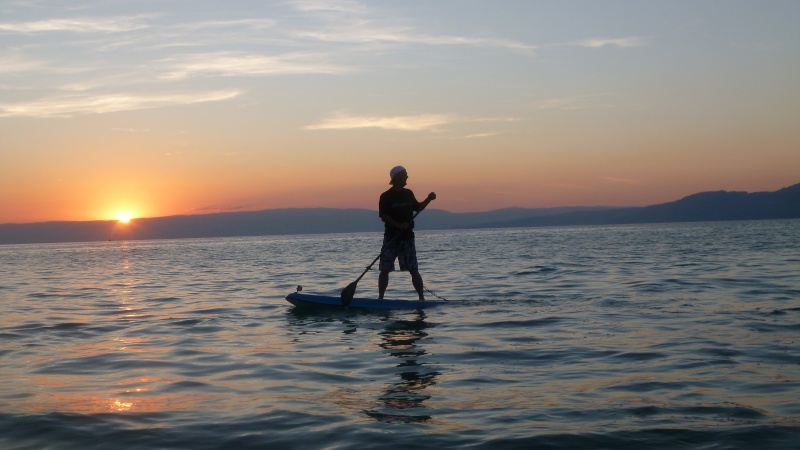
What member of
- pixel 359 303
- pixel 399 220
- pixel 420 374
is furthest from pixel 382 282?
pixel 420 374

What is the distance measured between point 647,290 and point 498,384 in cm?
849

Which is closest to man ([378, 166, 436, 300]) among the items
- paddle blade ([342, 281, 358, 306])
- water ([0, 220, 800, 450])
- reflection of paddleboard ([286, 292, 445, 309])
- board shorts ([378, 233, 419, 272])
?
board shorts ([378, 233, 419, 272])

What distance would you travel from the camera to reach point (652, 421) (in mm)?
5230

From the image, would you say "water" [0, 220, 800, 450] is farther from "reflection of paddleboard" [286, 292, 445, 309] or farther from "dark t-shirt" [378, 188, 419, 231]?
"dark t-shirt" [378, 188, 419, 231]

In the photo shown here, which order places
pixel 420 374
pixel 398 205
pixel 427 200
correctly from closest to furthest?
pixel 420 374, pixel 427 200, pixel 398 205

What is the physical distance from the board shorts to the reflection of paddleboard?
0.56 m

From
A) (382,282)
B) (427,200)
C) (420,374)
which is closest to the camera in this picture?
(420,374)

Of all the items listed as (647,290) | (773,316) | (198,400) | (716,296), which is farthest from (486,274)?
(198,400)

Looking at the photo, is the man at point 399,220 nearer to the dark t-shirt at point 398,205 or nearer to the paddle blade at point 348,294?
the dark t-shirt at point 398,205

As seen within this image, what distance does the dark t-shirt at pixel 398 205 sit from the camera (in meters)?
12.5

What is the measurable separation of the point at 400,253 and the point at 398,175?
1296 mm

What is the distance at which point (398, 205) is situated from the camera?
494 inches

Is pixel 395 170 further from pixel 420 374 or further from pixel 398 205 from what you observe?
pixel 420 374

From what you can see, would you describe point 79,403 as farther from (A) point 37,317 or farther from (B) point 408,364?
(A) point 37,317
